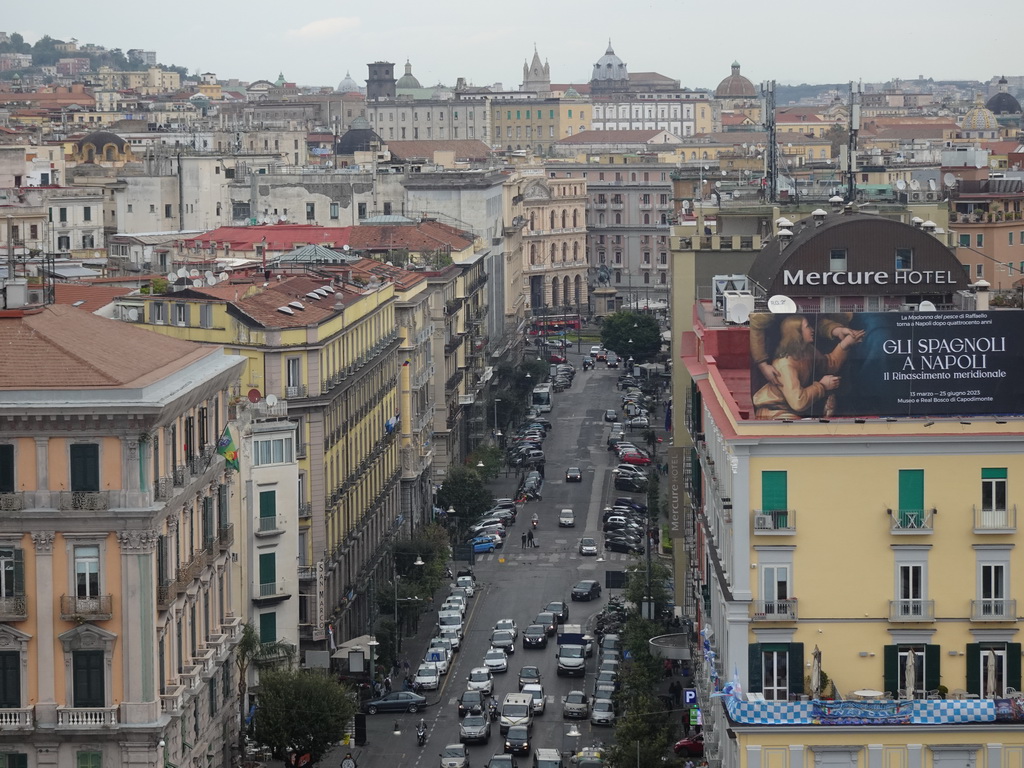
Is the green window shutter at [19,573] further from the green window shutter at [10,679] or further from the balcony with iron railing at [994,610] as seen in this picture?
the balcony with iron railing at [994,610]

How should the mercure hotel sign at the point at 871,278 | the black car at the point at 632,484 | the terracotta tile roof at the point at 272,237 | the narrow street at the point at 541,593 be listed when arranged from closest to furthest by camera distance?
the mercure hotel sign at the point at 871,278 → the narrow street at the point at 541,593 → the black car at the point at 632,484 → the terracotta tile roof at the point at 272,237

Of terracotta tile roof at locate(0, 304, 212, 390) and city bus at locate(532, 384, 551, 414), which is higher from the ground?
terracotta tile roof at locate(0, 304, 212, 390)

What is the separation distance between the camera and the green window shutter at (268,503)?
72500 millimetres

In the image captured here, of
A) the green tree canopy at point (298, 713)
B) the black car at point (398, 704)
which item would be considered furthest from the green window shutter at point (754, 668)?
the black car at point (398, 704)

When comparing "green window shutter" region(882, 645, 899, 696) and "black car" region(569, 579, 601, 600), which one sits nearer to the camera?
"green window shutter" region(882, 645, 899, 696)

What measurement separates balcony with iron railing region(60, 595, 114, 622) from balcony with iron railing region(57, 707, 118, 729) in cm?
204

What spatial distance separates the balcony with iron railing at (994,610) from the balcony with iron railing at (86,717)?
63.8 ft

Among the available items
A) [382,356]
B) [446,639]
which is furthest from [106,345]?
[382,356]

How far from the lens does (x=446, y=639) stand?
288 feet

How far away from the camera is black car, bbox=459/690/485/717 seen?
3034 inches

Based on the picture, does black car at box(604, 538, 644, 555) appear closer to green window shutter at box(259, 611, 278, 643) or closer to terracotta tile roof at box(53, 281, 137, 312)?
terracotta tile roof at box(53, 281, 137, 312)

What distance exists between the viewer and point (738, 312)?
2271 inches

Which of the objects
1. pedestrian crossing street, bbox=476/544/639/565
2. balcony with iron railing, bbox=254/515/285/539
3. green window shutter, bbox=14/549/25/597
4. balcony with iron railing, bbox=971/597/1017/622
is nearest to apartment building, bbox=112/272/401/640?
balcony with iron railing, bbox=254/515/285/539

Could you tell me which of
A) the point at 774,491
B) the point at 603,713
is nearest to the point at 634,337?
the point at 603,713
